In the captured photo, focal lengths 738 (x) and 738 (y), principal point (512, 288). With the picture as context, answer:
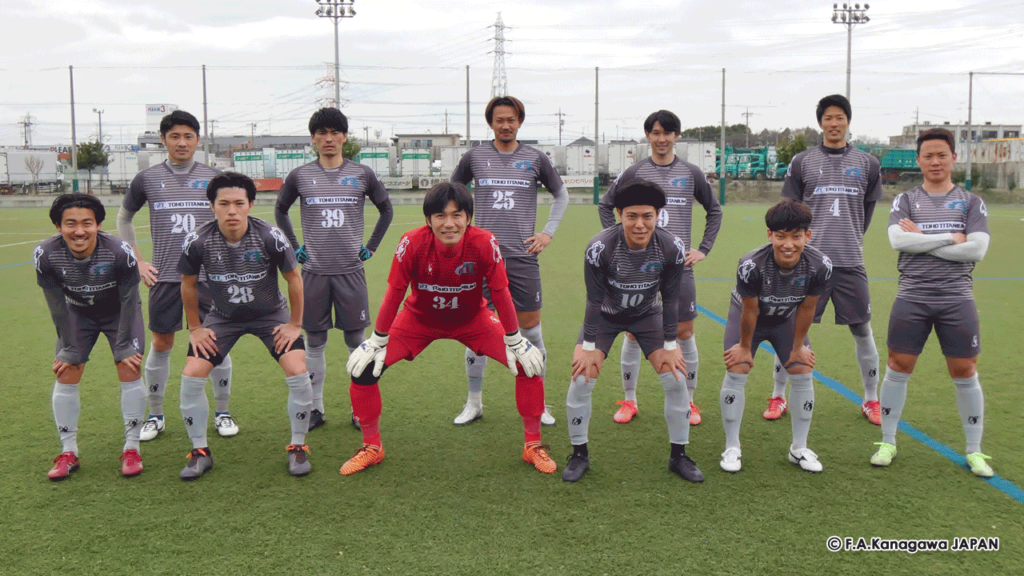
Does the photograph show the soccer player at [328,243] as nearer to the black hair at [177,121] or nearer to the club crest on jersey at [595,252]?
the black hair at [177,121]

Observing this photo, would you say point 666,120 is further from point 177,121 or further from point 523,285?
point 177,121

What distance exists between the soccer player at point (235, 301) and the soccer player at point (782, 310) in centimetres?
280

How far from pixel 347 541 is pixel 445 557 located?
55 cm

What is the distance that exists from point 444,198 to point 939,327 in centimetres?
324

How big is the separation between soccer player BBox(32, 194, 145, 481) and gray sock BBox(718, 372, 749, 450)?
12.5 feet

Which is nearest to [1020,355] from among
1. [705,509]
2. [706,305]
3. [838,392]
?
[838,392]

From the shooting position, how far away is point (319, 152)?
576cm

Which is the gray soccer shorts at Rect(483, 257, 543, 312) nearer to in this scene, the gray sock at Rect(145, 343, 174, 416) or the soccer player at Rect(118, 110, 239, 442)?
the soccer player at Rect(118, 110, 239, 442)

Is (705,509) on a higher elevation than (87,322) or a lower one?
lower

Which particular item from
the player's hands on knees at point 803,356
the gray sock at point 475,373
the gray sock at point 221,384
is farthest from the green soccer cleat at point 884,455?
the gray sock at point 221,384

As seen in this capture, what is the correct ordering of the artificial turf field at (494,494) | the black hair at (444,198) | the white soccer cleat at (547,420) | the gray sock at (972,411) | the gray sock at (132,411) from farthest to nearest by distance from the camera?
the white soccer cleat at (547,420) → the gray sock at (132,411) → the gray sock at (972,411) → the black hair at (444,198) → the artificial turf field at (494,494)

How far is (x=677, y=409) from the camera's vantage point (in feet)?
15.4

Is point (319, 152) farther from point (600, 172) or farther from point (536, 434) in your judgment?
point (600, 172)

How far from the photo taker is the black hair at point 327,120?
18.3 feet
